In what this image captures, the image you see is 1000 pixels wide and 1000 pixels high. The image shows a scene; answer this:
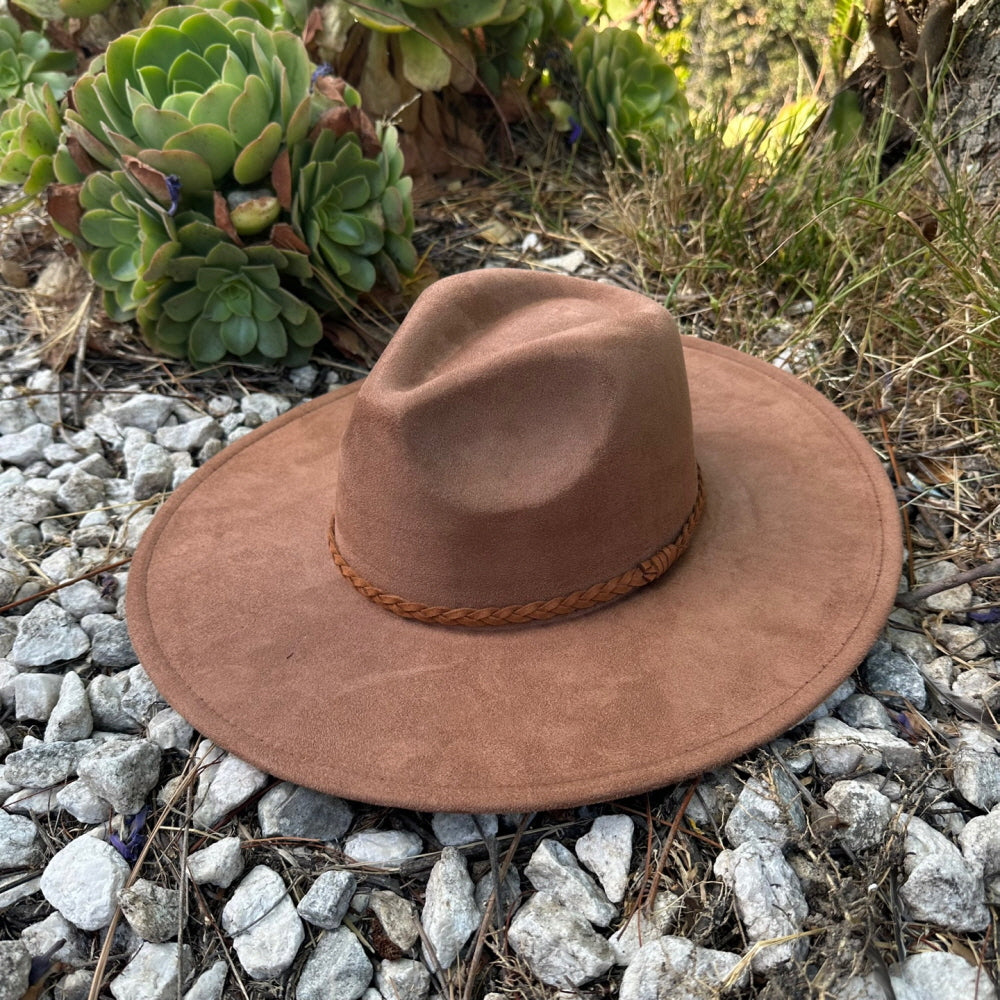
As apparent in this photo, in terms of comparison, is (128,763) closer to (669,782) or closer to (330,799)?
(330,799)

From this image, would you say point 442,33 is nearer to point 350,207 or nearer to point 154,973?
point 350,207

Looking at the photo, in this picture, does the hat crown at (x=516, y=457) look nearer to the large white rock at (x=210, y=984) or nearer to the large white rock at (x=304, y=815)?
the large white rock at (x=304, y=815)

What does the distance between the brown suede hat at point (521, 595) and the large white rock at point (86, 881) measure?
29 cm

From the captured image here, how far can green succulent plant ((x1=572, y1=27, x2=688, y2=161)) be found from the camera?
10.7ft

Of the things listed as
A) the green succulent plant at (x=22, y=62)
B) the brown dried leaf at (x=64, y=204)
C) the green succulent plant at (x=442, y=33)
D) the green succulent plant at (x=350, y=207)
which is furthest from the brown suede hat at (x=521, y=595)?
the green succulent plant at (x=22, y=62)

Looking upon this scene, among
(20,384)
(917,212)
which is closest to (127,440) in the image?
(20,384)

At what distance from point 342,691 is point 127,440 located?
1.41m

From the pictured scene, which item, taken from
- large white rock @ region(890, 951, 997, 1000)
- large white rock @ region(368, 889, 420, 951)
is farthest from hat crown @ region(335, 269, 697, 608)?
large white rock @ region(890, 951, 997, 1000)

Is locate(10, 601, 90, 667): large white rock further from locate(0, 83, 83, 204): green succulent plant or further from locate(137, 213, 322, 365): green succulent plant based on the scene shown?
locate(0, 83, 83, 204): green succulent plant

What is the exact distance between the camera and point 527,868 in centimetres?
155

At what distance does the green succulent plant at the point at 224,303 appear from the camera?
8.33 feet

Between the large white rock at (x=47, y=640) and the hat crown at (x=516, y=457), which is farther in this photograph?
the large white rock at (x=47, y=640)

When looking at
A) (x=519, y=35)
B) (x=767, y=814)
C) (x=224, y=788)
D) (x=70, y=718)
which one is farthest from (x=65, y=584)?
(x=519, y=35)

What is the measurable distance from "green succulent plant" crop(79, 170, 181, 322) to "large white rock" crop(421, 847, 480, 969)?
1.78 meters
